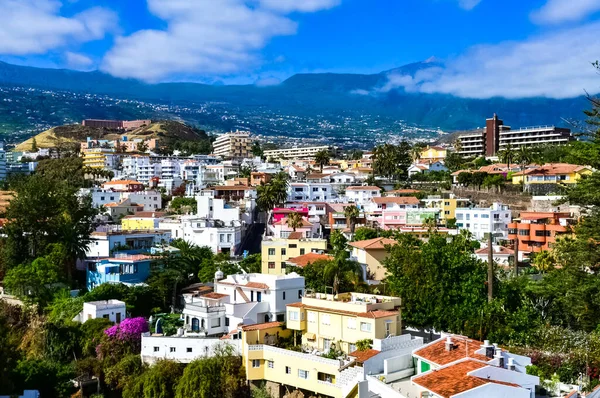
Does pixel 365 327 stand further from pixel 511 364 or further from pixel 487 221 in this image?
pixel 487 221

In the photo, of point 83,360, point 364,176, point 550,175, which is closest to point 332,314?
point 83,360

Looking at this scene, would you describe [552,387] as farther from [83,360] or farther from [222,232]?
[222,232]

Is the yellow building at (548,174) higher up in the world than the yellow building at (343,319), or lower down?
higher up

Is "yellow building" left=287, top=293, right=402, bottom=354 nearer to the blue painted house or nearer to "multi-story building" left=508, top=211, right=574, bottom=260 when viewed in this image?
the blue painted house

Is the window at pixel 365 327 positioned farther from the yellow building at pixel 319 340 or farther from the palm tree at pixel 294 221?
the palm tree at pixel 294 221

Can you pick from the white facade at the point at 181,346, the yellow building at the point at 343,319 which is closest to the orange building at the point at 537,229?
the yellow building at the point at 343,319
